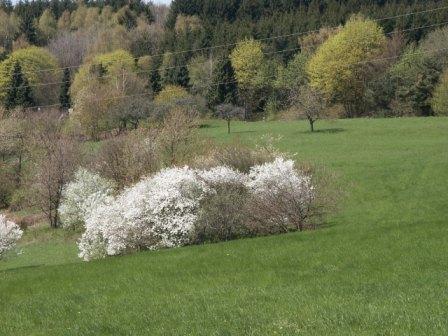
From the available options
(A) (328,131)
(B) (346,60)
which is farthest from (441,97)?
(B) (346,60)

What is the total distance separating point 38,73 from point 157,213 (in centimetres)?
8491

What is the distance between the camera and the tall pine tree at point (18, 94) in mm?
94062

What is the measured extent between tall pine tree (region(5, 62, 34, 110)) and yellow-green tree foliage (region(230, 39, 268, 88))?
32.1 meters

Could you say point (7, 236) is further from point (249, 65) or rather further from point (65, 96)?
point (65, 96)

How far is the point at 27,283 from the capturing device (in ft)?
66.5

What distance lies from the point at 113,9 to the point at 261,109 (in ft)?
247

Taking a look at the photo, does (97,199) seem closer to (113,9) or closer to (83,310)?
(83,310)

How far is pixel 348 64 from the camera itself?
7556 centimetres

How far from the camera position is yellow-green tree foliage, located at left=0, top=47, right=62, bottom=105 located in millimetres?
99562

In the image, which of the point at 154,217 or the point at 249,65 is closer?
the point at 154,217

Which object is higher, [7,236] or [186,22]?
[186,22]

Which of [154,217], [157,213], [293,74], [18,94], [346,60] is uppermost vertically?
[346,60]

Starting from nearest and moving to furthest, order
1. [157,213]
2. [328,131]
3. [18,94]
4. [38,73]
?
[157,213] → [328,131] → [18,94] → [38,73]

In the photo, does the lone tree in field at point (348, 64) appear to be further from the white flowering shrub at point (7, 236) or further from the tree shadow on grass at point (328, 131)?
the white flowering shrub at point (7, 236)
